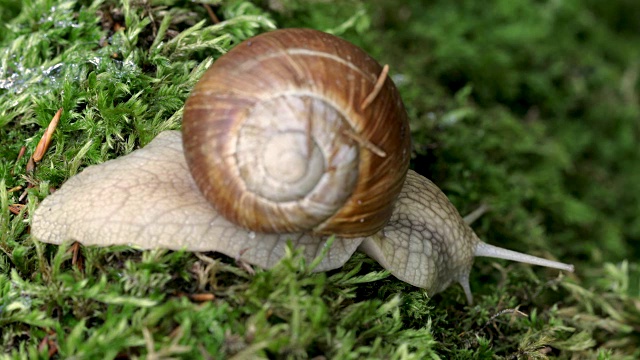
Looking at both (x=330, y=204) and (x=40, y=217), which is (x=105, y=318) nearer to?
(x=40, y=217)

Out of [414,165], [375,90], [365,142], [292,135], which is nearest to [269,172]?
[292,135]

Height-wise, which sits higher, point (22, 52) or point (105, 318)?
point (22, 52)

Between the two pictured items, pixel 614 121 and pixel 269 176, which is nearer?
pixel 269 176

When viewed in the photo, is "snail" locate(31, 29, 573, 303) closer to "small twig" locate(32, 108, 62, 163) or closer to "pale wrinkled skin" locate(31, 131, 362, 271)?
"pale wrinkled skin" locate(31, 131, 362, 271)

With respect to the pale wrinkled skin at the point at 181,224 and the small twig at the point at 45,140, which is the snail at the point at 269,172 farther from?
the small twig at the point at 45,140

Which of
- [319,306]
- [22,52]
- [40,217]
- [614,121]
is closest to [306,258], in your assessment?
[319,306]
